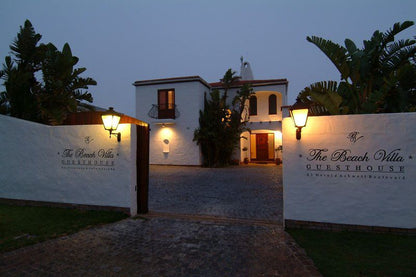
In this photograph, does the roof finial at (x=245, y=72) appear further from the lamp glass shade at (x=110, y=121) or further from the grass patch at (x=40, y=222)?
the grass patch at (x=40, y=222)

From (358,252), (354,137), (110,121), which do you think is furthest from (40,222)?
(354,137)

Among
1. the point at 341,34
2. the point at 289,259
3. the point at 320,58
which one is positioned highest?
the point at 341,34

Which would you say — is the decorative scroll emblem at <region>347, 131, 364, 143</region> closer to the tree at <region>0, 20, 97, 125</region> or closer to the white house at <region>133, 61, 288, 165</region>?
the tree at <region>0, 20, 97, 125</region>

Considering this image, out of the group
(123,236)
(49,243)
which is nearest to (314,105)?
(123,236)

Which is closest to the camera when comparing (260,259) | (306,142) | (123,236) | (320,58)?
(260,259)

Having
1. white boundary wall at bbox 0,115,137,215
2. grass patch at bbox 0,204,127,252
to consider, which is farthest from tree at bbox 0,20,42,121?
grass patch at bbox 0,204,127,252

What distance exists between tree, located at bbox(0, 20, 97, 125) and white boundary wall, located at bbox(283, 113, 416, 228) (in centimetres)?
726

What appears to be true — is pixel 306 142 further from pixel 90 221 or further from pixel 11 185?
pixel 11 185

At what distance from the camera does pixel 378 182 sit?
4.43 meters

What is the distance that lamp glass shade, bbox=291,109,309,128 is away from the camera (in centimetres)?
458

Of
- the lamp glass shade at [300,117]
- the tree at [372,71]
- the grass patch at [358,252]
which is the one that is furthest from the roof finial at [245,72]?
the grass patch at [358,252]

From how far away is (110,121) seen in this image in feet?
17.9

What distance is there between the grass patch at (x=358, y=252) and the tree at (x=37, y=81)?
7.85 meters

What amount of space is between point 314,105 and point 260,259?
4728mm
